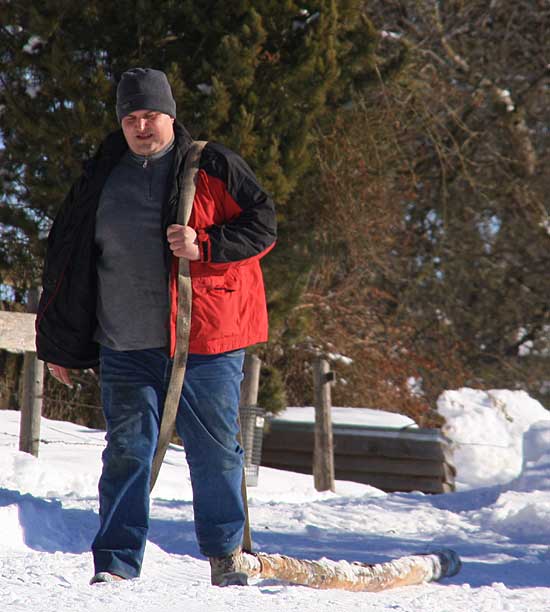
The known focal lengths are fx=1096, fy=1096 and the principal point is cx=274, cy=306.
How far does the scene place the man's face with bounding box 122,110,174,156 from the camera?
12.3 ft

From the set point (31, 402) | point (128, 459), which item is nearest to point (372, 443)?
point (31, 402)

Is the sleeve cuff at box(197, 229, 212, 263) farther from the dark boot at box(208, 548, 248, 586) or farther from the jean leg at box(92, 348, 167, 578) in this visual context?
the dark boot at box(208, 548, 248, 586)

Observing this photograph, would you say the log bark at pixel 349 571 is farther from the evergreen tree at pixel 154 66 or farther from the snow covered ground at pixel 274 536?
the evergreen tree at pixel 154 66

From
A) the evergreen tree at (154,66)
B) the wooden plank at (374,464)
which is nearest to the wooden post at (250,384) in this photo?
the evergreen tree at (154,66)

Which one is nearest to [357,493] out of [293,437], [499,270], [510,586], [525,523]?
[293,437]

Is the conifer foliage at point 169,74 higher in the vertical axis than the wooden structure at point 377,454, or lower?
higher

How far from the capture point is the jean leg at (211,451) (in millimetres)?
3693

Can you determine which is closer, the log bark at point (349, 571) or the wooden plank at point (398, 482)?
the log bark at point (349, 571)

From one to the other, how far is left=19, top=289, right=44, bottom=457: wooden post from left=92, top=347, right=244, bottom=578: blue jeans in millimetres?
4034

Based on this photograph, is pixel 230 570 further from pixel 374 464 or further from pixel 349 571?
pixel 374 464

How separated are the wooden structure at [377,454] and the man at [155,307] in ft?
25.7

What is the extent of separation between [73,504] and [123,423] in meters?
2.41

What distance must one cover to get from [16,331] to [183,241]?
3.94 meters

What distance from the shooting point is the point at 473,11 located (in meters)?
16.6
